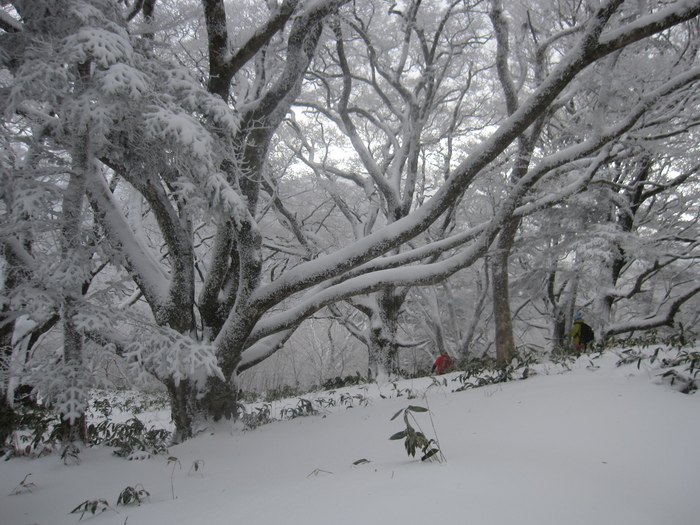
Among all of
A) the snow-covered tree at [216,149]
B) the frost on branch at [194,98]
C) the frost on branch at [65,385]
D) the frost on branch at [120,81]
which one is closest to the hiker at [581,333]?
the snow-covered tree at [216,149]

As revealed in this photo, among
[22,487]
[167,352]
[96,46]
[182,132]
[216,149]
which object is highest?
[96,46]

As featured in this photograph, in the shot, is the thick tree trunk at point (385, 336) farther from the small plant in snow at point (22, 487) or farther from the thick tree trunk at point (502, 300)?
the small plant in snow at point (22, 487)

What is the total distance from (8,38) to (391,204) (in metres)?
7.60

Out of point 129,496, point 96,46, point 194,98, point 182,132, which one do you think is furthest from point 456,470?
point 96,46

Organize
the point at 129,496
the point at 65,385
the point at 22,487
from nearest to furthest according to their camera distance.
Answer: the point at 129,496 < the point at 65,385 < the point at 22,487

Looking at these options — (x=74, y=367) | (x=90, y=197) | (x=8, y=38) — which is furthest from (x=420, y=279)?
(x=8, y=38)

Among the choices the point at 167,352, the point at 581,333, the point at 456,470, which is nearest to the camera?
the point at 456,470

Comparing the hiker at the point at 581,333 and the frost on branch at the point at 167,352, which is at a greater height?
the frost on branch at the point at 167,352

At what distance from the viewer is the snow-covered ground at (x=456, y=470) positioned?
1582 mm

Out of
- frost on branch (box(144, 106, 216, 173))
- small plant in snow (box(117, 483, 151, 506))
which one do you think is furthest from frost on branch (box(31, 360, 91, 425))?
frost on branch (box(144, 106, 216, 173))

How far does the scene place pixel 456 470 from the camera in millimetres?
1968

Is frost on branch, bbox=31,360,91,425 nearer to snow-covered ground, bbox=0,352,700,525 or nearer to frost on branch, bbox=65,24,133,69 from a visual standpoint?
snow-covered ground, bbox=0,352,700,525

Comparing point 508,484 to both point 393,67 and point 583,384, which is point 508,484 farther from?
point 393,67

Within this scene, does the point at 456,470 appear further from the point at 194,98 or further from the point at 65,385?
the point at 194,98
